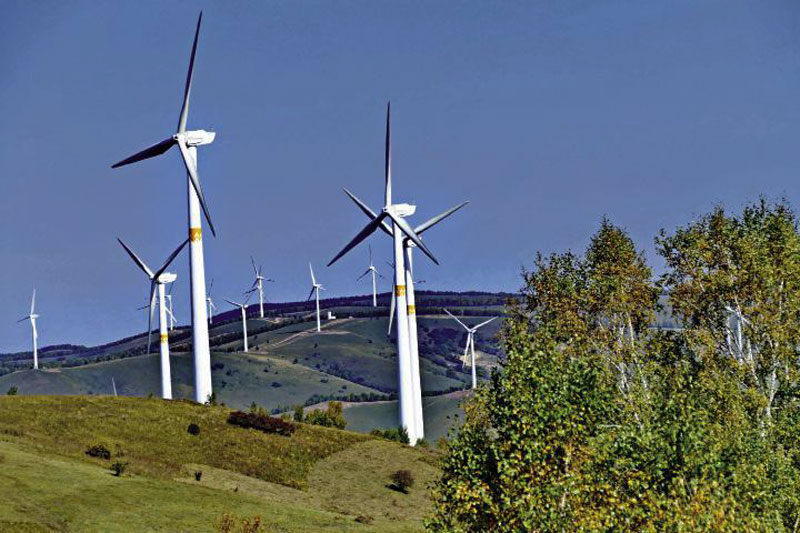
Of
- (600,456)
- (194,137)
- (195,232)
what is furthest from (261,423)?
(600,456)

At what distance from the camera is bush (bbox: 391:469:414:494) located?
102 m

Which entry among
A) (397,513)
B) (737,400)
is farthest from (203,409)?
(737,400)

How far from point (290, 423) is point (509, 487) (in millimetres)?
78814

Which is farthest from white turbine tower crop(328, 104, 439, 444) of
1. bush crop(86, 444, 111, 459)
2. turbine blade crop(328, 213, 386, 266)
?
bush crop(86, 444, 111, 459)

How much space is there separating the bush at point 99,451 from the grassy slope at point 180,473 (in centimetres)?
113

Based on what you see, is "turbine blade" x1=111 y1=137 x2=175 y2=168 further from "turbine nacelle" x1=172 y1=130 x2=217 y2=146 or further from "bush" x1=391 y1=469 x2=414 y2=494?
"bush" x1=391 y1=469 x2=414 y2=494

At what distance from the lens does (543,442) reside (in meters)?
45.9

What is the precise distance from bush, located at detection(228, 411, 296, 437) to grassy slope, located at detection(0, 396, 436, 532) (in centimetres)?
137

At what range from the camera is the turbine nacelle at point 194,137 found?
123 m

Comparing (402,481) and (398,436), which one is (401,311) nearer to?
(398,436)

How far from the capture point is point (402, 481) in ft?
335

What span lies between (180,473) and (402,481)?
19.4 m

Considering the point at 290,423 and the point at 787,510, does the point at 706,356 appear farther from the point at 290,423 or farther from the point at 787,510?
the point at 290,423

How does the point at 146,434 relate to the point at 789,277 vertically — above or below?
below
